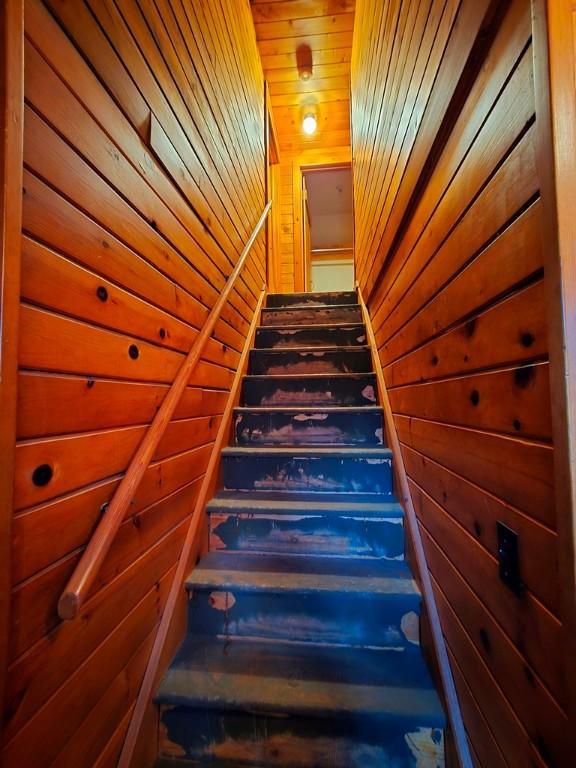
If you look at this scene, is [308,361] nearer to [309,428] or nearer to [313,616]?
[309,428]

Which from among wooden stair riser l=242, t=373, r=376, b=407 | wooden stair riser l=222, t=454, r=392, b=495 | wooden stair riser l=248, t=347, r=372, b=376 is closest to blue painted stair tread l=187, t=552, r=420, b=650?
wooden stair riser l=222, t=454, r=392, b=495

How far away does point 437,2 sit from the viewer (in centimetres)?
88

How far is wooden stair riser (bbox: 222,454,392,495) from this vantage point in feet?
5.02

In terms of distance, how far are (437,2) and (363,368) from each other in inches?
60.9

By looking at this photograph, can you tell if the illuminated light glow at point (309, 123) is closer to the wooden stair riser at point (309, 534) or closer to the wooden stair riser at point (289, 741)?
the wooden stair riser at point (309, 534)

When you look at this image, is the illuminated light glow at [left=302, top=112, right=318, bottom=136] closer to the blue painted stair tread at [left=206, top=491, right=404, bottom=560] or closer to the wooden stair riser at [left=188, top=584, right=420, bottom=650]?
the blue painted stair tread at [left=206, top=491, right=404, bottom=560]

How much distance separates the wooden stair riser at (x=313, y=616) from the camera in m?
1.10

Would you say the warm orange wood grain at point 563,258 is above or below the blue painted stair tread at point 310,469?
above

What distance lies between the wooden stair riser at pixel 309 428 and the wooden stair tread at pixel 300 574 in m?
0.59

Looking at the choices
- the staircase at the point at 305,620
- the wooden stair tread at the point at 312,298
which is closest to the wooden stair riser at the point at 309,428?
the staircase at the point at 305,620

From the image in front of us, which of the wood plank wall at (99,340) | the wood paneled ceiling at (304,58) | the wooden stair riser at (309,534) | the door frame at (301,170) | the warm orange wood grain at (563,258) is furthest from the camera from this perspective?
the door frame at (301,170)

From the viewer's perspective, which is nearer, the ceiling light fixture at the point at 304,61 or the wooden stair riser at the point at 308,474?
the wooden stair riser at the point at 308,474

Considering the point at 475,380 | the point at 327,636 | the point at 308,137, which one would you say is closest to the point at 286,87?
the point at 308,137

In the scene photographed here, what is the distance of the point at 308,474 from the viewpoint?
1554mm
